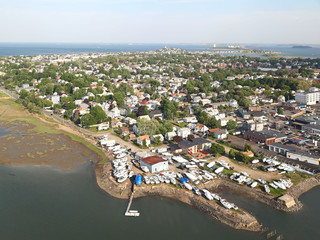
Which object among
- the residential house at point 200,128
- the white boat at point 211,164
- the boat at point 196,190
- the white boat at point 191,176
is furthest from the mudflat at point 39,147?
the residential house at point 200,128

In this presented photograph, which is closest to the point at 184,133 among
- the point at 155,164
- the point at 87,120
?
the point at 155,164

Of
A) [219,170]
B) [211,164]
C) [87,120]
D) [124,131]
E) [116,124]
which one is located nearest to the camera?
[219,170]

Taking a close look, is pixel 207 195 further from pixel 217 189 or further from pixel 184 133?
pixel 184 133

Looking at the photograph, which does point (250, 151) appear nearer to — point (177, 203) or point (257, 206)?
point (257, 206)

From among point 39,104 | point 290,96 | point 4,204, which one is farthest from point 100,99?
point 290,96

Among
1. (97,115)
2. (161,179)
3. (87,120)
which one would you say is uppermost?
(97,115)

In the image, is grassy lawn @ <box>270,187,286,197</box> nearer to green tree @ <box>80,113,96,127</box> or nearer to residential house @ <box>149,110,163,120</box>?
residential house @ <box>149,110,163,120</box>

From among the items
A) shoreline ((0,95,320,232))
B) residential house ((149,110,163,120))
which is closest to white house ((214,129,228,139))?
shoreline ((0,95,320,232))

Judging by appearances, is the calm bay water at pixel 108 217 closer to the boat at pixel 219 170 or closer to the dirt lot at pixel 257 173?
the dirt lot at pixel 257 173
